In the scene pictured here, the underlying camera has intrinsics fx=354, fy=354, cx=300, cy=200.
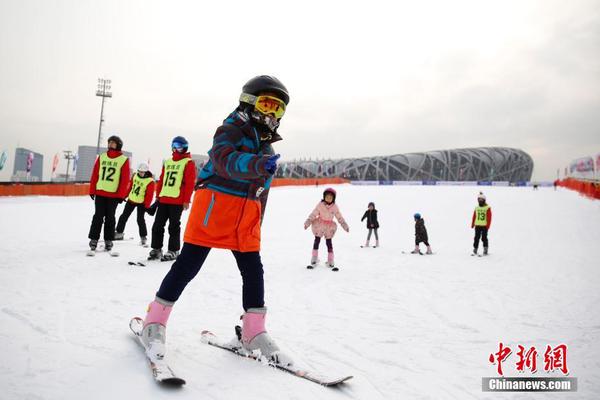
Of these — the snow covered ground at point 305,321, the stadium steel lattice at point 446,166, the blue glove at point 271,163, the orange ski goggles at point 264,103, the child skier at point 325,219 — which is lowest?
the snow covered ground at point 305,321

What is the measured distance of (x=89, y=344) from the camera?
218 centimetres

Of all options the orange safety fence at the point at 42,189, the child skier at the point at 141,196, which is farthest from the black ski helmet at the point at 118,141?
the orange safety fence at the point at 42,189

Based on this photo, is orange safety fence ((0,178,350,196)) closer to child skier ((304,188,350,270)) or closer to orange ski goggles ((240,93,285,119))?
child skier ((304,188,350,270))

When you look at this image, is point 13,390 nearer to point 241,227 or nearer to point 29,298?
point 241,227

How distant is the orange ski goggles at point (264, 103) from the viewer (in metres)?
2.08

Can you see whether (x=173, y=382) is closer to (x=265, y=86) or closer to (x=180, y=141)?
(x=265, y=86)

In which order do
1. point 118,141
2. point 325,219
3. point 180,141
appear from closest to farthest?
point 180,141
point 118,141
point 325,219

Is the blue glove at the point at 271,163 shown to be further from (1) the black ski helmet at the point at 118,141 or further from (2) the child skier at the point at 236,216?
(1) the black ski helmet at the point at 118,141

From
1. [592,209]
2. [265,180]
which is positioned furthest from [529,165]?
[265,180]

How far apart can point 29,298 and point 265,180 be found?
2517 mm

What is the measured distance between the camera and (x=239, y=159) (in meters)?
1.86

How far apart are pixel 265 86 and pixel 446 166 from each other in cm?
10208

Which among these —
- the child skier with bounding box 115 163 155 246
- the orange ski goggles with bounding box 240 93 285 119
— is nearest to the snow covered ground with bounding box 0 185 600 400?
the child skier with bounding box 115 163 155 246

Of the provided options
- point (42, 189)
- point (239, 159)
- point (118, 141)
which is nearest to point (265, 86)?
point (239, 159)
